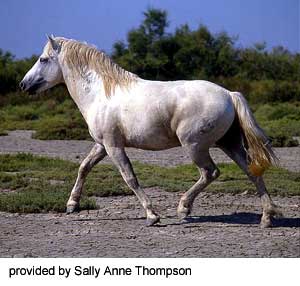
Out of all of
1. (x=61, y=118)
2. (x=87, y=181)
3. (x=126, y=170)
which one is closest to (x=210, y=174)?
(x=126, y=170)

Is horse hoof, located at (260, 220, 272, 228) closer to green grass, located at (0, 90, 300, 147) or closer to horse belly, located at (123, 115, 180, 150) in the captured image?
horse belly, located at (123, 115, 180, 150)

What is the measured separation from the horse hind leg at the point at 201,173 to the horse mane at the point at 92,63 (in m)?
1.09

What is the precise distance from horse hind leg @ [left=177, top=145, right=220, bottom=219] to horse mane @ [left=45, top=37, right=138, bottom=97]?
1.09m

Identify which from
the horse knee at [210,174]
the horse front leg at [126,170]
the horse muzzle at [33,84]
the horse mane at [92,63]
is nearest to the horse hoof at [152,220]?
the horse front leg at [126,170]

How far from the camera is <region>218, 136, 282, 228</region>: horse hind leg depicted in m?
7.00

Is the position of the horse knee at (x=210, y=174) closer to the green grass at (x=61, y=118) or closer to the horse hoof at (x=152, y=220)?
the horse hoof at (x=152, y=220)

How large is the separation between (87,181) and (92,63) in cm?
318

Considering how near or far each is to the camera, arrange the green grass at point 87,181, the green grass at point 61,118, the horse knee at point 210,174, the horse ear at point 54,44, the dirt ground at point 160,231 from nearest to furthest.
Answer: the dirt ground at point 160,231 → the horse knee at point 210,174 → the horse ear at point 54,44 → the green grass at point 87,181 → the green grass at point 61,118

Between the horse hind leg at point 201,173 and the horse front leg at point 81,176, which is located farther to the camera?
the horse front leg at point 81,176

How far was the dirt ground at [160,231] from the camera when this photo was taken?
6.04 meters

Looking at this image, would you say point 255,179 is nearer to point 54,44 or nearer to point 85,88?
point 85,88

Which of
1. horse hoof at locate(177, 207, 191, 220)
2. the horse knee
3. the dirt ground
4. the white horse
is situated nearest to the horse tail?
the white horse

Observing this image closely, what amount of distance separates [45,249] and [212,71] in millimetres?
31275

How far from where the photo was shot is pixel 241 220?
297 inches
